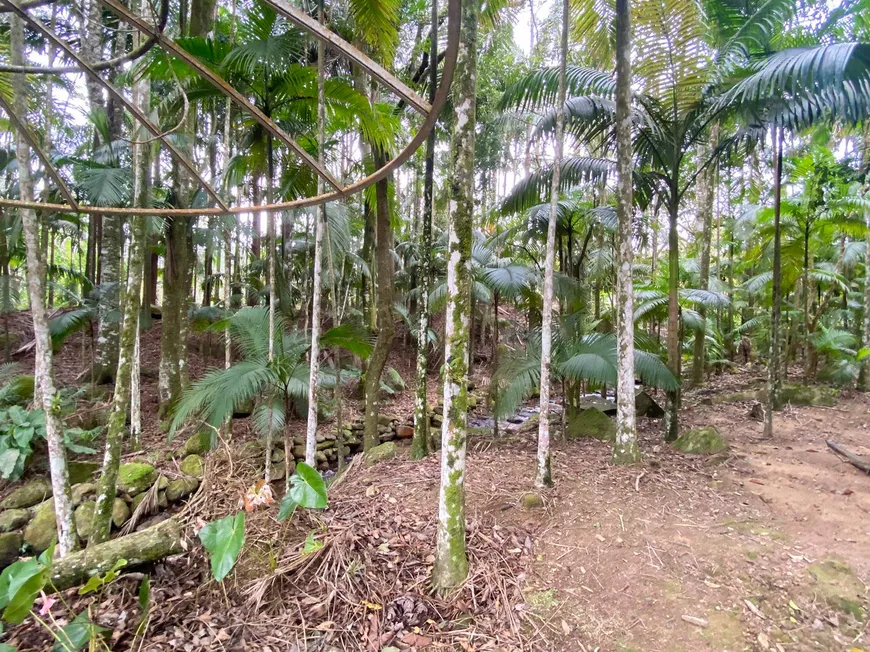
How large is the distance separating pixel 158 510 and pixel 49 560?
294 centimetres

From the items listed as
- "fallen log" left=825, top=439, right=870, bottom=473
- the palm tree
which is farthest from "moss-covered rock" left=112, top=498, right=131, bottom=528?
"fallen log" left=825, top=439, right=870, bottom=473

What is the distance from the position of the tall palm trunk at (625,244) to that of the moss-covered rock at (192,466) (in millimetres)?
4933

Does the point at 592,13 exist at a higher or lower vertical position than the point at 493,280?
higher

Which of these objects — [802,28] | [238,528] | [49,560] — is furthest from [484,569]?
[802,28]

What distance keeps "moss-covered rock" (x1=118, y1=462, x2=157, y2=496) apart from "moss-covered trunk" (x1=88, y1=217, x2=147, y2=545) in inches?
59.3

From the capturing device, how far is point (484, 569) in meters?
3.12

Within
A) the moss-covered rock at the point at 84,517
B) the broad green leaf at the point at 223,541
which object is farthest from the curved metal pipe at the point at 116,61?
the moss-covered rock at the point at 84,517

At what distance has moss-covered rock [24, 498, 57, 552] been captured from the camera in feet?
13.5

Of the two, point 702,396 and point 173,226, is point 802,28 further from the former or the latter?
point 173,226

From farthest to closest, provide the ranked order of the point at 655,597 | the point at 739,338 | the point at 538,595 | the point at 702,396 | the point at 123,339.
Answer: the point at 739,338, the point at 702,396, the point at 123,339, the point at 538,595, the point at 655,597

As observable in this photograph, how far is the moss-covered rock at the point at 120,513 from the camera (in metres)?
4.46

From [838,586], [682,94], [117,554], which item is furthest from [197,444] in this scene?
[682,94]

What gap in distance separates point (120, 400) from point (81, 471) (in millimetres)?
2513

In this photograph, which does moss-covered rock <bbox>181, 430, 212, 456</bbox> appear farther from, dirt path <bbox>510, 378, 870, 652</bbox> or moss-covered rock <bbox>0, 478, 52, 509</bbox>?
dirt path <bbox>510, 378, 870, 652</bbox>
